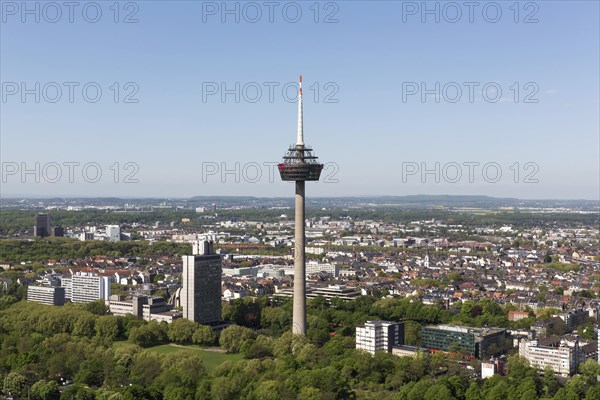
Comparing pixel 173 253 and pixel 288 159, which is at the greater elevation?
pixel 288 159

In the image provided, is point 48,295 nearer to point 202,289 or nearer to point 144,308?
point 144,308

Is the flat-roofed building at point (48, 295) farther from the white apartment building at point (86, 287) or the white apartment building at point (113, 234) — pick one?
the white apartment building at point (113, 234)

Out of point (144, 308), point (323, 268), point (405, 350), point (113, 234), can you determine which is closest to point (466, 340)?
point (405, 350)

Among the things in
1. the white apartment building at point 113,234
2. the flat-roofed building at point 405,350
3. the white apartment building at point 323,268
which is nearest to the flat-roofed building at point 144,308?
the flat-roofed building at point 405,350

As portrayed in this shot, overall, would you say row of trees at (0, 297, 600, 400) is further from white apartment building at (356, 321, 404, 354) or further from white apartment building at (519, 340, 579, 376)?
white apartment building at (519, 340, 579, 376)

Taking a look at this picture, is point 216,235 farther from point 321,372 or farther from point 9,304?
point 321,372

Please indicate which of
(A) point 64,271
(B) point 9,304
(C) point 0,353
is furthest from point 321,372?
(A) point 64,271

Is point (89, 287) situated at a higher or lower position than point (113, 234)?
lower
